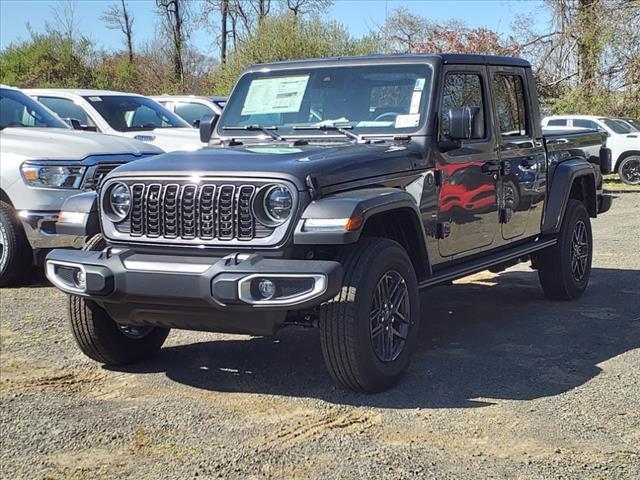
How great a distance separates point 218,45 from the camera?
3856cm

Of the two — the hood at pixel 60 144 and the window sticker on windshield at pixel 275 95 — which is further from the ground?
the window sticker on windshield at pixel 275 95

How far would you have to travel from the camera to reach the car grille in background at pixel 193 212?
476 cm

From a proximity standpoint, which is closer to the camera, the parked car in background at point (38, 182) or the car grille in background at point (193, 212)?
the car grille in background at point (193, 212)

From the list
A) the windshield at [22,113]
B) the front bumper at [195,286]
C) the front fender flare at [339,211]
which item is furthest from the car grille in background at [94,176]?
the front fender flare at [339,211]

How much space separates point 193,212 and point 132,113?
7240 millimetres

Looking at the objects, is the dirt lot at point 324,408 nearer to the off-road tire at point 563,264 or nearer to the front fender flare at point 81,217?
the off-road tire at point 563,264

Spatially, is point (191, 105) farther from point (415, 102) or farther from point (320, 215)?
point (320, 215)

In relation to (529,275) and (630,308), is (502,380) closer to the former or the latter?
(630,308)

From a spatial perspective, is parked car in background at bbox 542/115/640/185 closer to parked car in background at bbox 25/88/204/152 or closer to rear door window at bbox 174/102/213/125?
rear door window at bbox 174/102/213/125

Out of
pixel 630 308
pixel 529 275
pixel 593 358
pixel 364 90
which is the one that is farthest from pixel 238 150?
pixel 529 275

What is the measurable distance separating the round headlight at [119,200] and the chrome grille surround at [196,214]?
0.17 feet

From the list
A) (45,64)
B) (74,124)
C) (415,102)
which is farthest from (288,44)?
(415,102)

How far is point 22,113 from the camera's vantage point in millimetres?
9305

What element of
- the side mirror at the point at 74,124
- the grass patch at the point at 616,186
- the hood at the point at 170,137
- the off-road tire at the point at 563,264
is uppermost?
the side mirror at the point at 74,124
